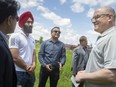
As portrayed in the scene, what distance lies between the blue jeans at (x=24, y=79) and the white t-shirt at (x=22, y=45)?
0.10 metres

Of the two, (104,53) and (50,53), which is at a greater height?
(104,53)

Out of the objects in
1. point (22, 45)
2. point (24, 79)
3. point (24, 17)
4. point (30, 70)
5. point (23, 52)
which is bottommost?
point (24, 79)

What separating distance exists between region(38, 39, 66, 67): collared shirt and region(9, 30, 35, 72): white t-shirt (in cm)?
226

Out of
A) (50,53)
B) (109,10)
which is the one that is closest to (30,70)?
(109,10)

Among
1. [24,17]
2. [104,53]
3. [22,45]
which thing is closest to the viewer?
[104,53]

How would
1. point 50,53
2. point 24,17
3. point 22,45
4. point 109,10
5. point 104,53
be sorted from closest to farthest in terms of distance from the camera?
point 104,53 → point 109,10 → point 22,45 → point 24,17 → point 50,53

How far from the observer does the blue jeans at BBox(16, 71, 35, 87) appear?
4.90 meters

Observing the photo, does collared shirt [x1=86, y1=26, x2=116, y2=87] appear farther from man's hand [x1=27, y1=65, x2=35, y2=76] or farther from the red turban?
the red turban

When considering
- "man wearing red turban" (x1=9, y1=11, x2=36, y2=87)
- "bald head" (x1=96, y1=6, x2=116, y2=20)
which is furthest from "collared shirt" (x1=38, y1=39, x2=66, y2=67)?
"bald head" (x1=96, y1=6, x2=116, y2=20)

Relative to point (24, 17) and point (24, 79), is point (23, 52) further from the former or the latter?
point (24, 17)

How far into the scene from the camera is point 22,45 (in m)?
4.92

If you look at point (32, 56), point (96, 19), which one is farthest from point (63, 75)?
point (96, 19)

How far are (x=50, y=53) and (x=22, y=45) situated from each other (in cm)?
250

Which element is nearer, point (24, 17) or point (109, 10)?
point (109, 10)
